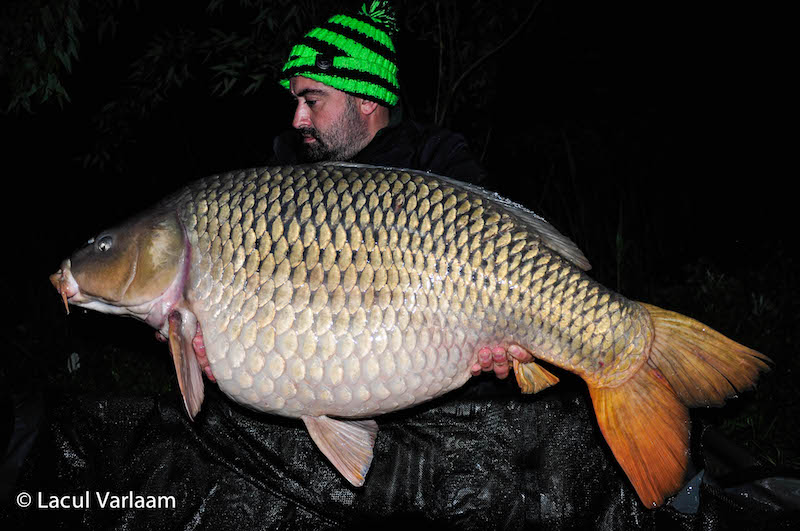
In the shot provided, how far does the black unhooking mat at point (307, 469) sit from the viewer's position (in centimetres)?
170

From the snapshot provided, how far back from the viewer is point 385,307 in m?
1.33

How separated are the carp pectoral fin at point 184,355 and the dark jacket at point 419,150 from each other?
2.75 ft

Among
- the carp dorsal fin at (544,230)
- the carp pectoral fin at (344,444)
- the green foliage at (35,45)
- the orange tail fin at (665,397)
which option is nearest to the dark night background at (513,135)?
the green foliage at (35,45)

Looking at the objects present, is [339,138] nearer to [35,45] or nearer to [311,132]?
[311,132]

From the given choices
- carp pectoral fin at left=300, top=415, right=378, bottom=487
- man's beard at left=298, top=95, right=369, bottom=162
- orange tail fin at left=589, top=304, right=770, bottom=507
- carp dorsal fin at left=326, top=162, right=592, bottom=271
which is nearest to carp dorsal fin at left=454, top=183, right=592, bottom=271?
carp dorsal fin at left=326, top=162, right=592, bottom=271

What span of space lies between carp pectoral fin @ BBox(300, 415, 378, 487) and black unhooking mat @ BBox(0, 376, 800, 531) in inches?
11.8

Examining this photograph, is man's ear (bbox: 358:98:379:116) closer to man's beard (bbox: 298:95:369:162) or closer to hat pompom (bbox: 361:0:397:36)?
man's beard (bbox: 298:95:369:162)

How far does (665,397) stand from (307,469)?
981 millimetres

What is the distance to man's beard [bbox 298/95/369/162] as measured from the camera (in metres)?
2.09

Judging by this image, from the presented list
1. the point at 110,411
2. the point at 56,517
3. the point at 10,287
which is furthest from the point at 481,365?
the point at 10,287

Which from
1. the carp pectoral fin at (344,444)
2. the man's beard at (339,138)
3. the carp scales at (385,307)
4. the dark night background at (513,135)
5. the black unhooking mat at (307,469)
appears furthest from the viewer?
the dark night background at (513,135)

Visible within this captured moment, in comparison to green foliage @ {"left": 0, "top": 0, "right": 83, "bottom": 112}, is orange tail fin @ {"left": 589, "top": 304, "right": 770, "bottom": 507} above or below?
below

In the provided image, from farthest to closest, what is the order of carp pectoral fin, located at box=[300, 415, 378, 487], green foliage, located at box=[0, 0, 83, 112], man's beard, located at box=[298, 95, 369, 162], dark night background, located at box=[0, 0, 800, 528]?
dark night background, located at box=[0, 0, 800, 528], green foliage, located at box=[0, 0, 83, 112], man's beard, located at box=[298, 95, 369, 162], carp pectoral fin, located at box=[300, 415, 378, 487]

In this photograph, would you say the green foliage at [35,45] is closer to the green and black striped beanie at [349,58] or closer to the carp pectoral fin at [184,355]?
→ the green and black striped beanie at [349,58]
